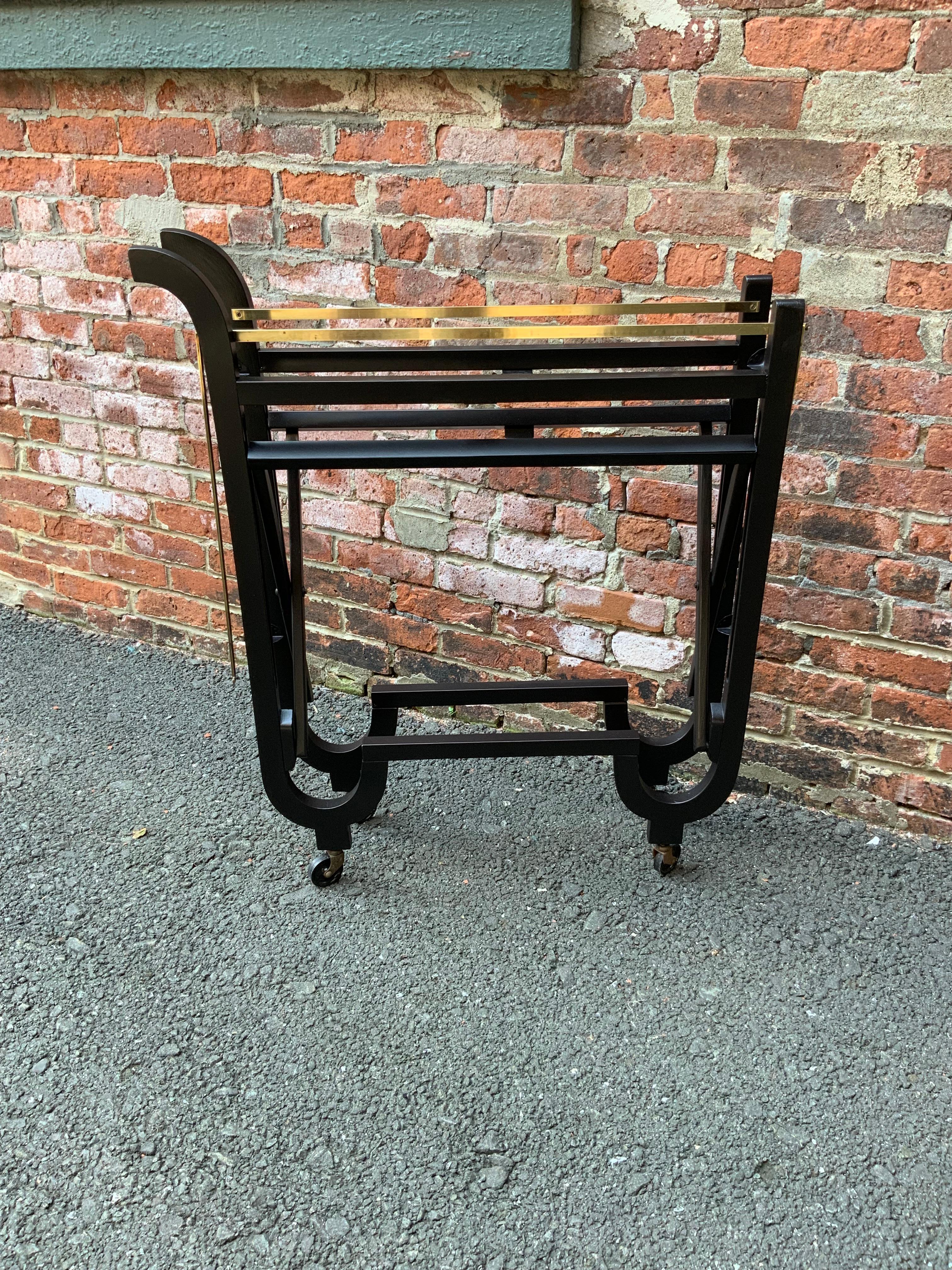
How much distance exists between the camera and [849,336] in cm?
186

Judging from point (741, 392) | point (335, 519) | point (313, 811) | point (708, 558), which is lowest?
point (313, 811)

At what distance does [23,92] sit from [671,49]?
1.57 m

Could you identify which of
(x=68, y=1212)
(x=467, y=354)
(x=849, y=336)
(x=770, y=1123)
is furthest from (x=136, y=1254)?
(x=849, y=336)

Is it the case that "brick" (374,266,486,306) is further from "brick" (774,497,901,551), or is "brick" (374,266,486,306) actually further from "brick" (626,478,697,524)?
"brick" (774,497,901,551)

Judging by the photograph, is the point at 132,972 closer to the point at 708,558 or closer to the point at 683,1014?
the point at 683,1014

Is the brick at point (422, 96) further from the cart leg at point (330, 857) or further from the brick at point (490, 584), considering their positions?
the cart leg at point (330, 857)

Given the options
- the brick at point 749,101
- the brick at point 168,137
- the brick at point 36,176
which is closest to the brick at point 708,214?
the brick at point 749,101

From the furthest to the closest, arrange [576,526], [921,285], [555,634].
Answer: [555,634] → [576,526] → [921,285]

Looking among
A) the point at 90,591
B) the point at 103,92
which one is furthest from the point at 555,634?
the point at 103,92

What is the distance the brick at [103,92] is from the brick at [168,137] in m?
0.04

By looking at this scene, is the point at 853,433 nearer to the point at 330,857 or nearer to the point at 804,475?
the point at 804,475

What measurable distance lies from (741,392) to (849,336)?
440mm

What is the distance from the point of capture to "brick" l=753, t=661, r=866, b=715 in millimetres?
2104

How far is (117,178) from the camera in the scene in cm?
242
